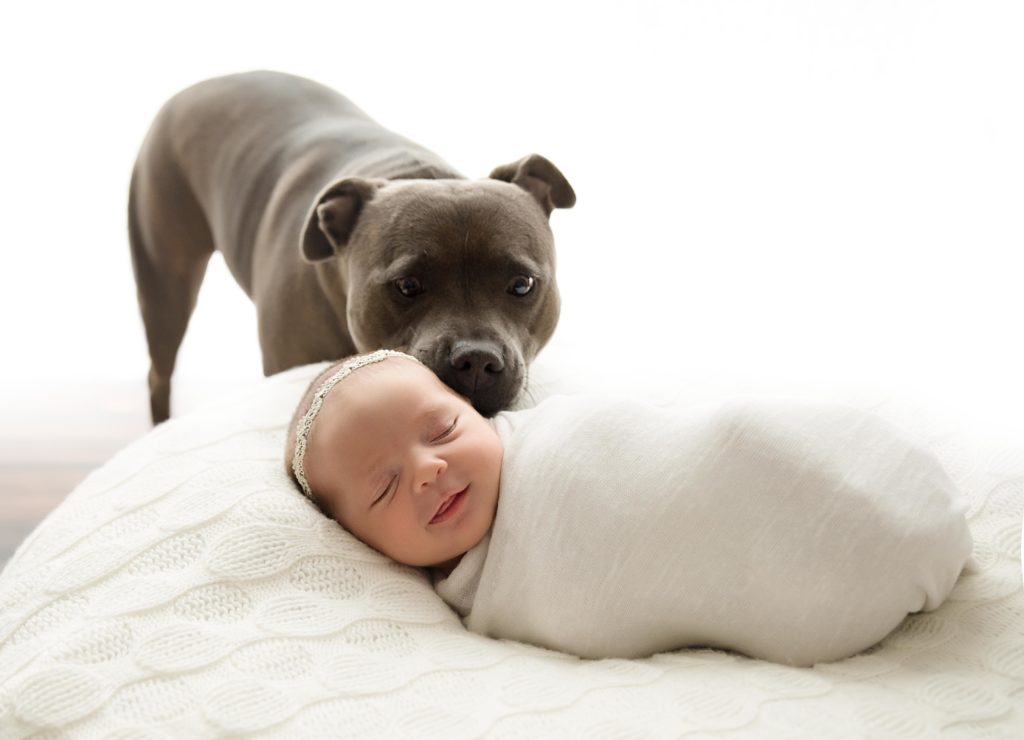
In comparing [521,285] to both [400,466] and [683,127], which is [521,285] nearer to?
[400,466]

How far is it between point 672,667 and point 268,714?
467 millimetres

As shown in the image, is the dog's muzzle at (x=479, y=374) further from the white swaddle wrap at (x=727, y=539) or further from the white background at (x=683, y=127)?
the white background at (x=683, y=127)

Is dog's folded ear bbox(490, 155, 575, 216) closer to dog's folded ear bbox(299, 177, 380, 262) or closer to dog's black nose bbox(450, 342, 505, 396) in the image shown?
dog's folded ear bbox(299, 177, 380, 262)

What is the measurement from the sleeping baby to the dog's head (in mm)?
363

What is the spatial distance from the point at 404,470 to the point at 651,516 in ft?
1.12

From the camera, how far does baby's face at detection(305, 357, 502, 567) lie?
1.34 m

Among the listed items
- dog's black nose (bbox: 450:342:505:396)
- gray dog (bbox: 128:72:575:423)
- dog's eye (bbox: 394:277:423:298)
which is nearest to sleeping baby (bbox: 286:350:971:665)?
dog's black nose (bbox: 450:342:505:396)

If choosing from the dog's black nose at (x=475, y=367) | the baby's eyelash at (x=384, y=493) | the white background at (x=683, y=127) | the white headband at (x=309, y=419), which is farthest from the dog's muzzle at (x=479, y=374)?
the white background at (x=683, y=127)

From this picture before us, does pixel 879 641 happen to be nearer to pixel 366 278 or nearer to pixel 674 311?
pixel 366 278

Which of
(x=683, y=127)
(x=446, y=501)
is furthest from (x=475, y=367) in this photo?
(x=683, y=127)

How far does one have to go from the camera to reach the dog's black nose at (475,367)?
5.43 ft

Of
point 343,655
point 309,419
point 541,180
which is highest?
point 541,180

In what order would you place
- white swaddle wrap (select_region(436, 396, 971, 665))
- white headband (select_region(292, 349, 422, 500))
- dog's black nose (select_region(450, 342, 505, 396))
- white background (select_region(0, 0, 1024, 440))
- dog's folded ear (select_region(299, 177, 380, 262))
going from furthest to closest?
white background (select_region(0, 0, 1024, 440)) < dog's folded ear (select_region(299, 177, 380, 262)) < dog's black nose (select_region(450, 342, 505, 396)) < white headband (select_region(292, 349, 422, 500)) < white swaddle wrap (select_region(436, 396, 971, 665))

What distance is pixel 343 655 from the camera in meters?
1.16
